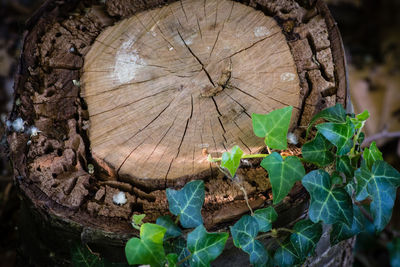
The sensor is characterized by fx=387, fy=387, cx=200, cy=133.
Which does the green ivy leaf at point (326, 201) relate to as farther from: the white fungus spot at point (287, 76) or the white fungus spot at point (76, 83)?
the white fungus spot at point (76, 83)

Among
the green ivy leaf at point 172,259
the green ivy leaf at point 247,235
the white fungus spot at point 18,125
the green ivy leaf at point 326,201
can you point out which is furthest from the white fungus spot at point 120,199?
the green ivy leaf at point 326,201

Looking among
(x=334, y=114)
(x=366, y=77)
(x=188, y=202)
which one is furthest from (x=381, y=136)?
(x=188, y=202)

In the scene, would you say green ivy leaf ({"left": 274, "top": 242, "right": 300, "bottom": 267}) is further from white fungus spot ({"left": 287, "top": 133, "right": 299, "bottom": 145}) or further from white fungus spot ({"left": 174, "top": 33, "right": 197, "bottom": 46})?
white fungus spot ({"left": 174, "top": 33, "right": 197, "bottom": 46})

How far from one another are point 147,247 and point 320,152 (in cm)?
59

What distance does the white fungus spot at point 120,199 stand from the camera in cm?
123

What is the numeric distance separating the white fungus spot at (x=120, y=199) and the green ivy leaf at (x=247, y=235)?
1.17ft

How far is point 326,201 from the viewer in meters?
1.12

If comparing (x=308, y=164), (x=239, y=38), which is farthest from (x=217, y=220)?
(x=239, y=38)

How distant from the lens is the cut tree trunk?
4.06 feet

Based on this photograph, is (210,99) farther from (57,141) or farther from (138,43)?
(57,141)

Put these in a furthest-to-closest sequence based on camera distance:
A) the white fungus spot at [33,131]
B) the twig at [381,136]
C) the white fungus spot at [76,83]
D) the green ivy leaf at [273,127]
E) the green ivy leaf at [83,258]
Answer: the twig at [381,136] → the white fungus spot at [76,83] → the white fungus spot at [33,131] → the green ivy leaf at [83,258] → the green ivy leaf at [273,127]

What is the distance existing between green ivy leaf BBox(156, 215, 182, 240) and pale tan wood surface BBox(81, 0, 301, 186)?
0.15 m

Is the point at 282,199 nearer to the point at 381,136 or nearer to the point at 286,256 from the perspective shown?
the point at 286,256

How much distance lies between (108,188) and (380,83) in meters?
2.64
